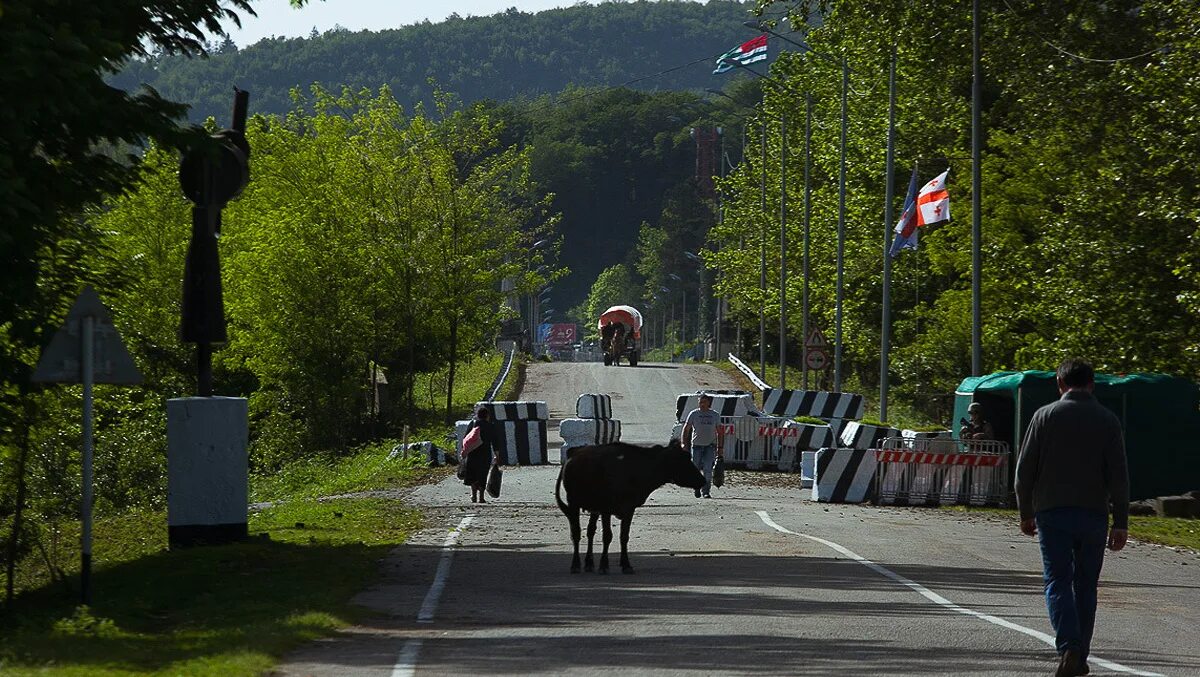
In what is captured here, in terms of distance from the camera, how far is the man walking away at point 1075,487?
1062cm

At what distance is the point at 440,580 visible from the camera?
16.2 m

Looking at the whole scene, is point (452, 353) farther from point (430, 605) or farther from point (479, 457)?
point (430, 605)

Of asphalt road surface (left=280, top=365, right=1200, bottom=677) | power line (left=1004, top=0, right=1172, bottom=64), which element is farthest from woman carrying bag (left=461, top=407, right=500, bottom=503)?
power line (left=1004, top=0, right=1172, bottom=64)

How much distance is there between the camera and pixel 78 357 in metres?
14.8

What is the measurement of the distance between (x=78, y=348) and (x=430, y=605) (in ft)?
12.5

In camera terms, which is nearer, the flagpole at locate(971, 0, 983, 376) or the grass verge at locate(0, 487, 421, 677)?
the grass verge at locate(0, 487, 421, 677)

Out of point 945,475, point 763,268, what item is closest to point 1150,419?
point 945,475

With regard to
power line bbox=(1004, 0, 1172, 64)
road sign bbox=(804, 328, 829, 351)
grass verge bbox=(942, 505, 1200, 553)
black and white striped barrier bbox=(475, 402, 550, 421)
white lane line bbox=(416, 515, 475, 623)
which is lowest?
grass verge bbox=(942, 505, 1200, 553)

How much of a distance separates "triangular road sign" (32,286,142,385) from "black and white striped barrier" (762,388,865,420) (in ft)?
100

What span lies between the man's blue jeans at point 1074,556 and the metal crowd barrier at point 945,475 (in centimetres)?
1924

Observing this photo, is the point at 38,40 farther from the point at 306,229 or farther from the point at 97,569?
the point at 306,229

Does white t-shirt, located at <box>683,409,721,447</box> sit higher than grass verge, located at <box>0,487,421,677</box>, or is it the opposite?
white t-shirt, located at <box>683,409,721,447</box>

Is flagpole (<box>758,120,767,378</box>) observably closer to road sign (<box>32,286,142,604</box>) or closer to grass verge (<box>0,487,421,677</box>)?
grass verge (<box>0,487,421,677</box>)

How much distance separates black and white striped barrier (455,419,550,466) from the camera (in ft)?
137
